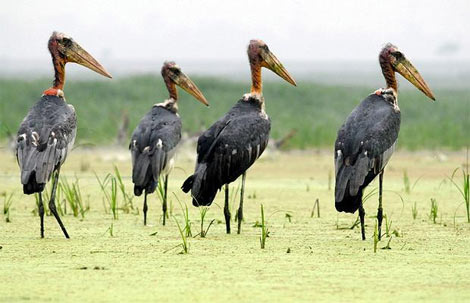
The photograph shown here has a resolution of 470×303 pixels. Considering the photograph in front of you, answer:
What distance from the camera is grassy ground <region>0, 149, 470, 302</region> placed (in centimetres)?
646

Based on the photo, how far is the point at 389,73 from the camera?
9633 millimetres

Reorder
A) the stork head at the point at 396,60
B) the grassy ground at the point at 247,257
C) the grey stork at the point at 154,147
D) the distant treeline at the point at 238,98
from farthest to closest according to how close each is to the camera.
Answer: the distant treeline at the point at 238,98
the grey stork at the point at 154,147
the stork head at the point at 396,60
the grassy ground at the point at 247,257

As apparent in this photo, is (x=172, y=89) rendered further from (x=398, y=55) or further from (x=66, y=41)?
(x=398, y=55)

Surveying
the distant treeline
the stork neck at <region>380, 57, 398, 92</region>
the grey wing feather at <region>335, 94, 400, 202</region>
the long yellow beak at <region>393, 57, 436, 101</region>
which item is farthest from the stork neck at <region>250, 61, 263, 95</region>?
the distant treeline

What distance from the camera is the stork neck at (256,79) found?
10106 millimetres

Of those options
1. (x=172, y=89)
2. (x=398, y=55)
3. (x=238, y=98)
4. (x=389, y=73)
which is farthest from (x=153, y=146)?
(x=238, y=98)

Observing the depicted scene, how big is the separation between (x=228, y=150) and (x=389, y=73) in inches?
59.4

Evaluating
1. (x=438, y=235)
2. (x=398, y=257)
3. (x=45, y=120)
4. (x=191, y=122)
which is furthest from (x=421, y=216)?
(x=191, y=122)

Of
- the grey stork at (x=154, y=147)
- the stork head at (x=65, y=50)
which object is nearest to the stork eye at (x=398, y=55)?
the grey stork at (x=154, y=147)

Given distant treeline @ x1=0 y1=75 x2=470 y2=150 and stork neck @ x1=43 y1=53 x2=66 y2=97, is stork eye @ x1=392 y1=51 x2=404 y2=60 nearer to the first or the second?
stork neck @ x1=43 y1=53 x2=66 y2=97

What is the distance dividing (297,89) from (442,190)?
18825 millimetres

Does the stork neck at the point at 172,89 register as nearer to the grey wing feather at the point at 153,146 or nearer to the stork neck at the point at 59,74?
the grey wing feather at the point at 153,146

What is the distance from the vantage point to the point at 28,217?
1049 centimetres

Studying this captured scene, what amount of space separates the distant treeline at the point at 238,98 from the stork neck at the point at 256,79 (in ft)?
34.5
